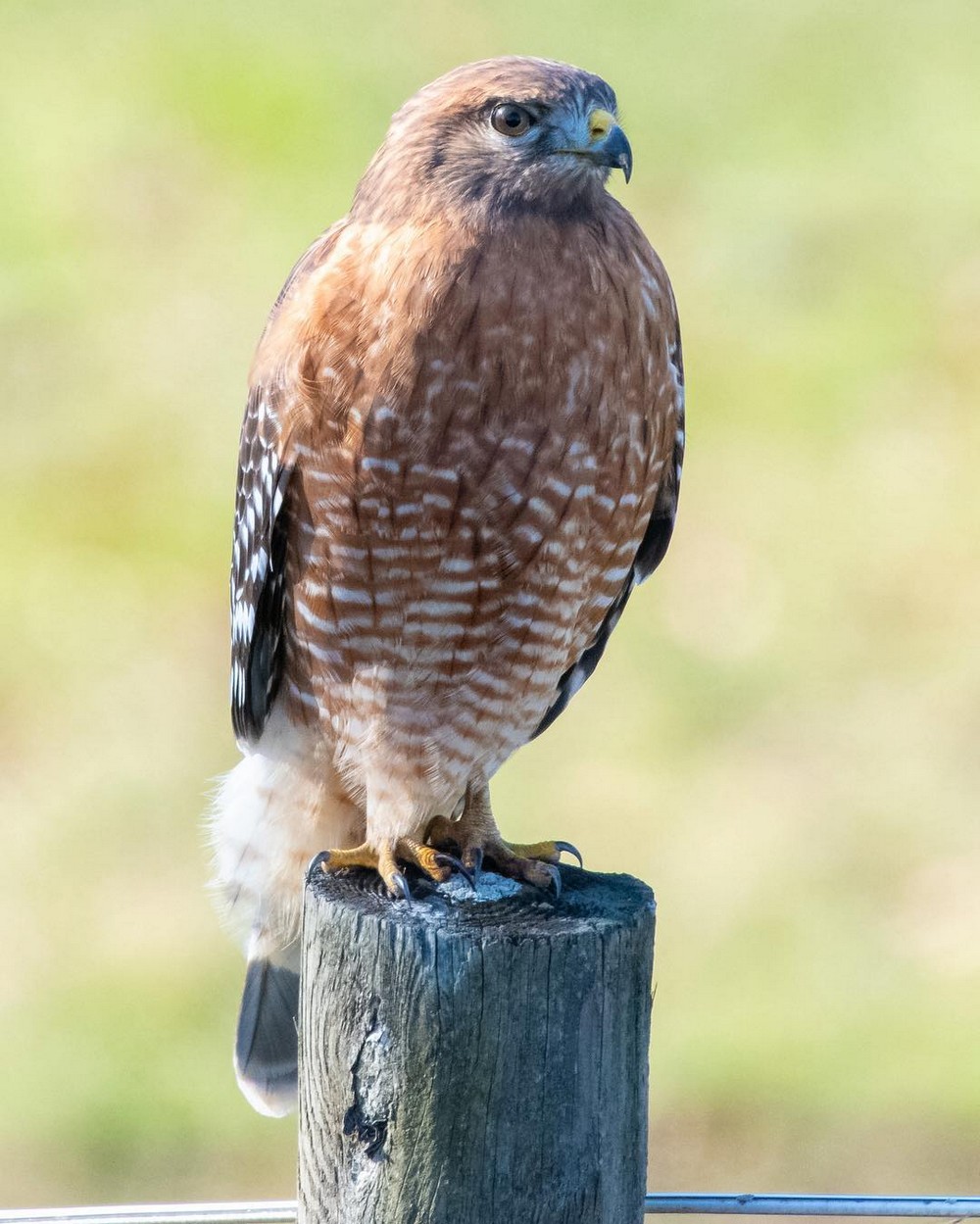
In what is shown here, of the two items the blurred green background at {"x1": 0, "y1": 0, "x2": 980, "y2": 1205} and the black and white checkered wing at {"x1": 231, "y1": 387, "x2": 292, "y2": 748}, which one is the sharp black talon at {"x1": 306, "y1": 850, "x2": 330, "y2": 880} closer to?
the black and white checkered wing at {"x1": 231, "y1": 387, "x2": 292, "y2": 748}

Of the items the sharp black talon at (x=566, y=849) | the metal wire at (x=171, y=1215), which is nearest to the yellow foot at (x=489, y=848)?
the sharp black talon at (x=566, y=849)

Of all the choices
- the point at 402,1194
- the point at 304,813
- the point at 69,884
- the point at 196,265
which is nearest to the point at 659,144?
the point at 196,265

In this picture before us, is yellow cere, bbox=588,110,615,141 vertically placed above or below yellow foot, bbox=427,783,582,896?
above

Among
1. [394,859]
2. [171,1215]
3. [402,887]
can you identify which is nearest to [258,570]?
[394,859]

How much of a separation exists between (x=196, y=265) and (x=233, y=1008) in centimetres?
556

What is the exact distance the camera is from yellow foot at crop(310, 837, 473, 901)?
3.90 meters

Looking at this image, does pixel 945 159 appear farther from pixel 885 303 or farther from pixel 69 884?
pixel 69 884

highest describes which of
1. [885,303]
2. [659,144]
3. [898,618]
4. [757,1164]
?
[659,144]

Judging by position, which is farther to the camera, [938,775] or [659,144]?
[659,144]

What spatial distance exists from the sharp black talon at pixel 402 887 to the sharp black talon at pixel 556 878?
0.26 m

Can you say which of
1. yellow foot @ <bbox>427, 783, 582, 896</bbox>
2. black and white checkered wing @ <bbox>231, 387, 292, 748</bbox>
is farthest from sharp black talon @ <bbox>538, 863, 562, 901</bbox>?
black and white checkered wing @ <bbox>231, 387, 292, 748</bbox>

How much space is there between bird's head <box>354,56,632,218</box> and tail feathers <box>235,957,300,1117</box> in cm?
194

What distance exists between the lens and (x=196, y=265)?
11.4 m

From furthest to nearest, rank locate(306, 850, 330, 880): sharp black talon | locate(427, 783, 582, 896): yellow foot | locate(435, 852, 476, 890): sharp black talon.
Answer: locate(435, 852, 476, 890): sharp black talon → locate(306, 850, 330, 880): sharp black talon → locate(427, 783, 582, 896): yellow foot
